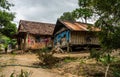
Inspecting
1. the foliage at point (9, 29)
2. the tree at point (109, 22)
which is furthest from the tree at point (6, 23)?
the tree at point (109, 22)

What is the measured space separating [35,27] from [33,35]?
54.2 inches

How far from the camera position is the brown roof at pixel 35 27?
32469 mm

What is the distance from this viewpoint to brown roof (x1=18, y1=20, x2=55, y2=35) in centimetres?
3247

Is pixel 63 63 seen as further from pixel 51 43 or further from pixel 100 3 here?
pixel 51 43

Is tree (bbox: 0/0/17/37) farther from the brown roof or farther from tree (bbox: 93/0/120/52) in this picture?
tree (bbox: 93/0/120/52)

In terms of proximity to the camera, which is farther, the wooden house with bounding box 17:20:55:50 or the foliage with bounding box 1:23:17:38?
the foliage with bounding box 1:23:17:38

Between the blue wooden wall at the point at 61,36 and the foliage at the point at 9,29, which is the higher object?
the foliage at the point at 9,29

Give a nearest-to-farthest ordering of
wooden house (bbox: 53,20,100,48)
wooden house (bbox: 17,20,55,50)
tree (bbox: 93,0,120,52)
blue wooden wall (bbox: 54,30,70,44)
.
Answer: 1. tree (bbox: 93,0,120,52)
2. wooden house (bbox: 53,20,100,48)
3. blue wooden wall (bbox: 54,30,70,44)
4. wooden house (bbox: 17,20,55,50)

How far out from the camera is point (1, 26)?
33344 millimetres

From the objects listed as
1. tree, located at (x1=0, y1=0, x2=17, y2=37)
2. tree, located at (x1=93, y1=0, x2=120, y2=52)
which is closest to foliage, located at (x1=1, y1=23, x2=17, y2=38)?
tree, located at (x1=0, y1=0, x2=17, y2=37)

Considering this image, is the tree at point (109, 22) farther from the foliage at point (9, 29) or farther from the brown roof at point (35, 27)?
the foliage at point (9, 29)

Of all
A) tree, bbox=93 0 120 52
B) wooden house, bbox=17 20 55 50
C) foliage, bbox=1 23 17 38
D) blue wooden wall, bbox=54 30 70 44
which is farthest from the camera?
foliage, bbox=1 23 17 38

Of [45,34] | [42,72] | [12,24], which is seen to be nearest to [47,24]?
[45,34]

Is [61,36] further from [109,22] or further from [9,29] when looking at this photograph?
[109,22]
